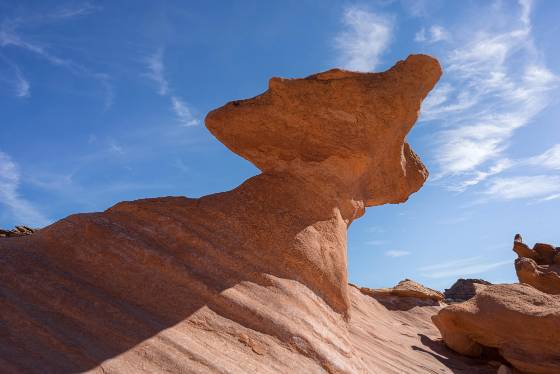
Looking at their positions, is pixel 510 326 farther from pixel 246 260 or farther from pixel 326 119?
pixel 246 260

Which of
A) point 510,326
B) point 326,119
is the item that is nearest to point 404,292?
point 510,326

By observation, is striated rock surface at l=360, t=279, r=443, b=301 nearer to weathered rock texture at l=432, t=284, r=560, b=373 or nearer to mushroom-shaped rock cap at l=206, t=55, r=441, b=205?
weathered rock texture at l=432, t=284, r=560, b=373

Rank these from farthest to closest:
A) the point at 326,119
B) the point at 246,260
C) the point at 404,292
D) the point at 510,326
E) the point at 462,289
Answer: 1. the point at 462,289
2. the point at 404,292
3. the point at 510,326
4. the point at 326,119
5. the point at 246,260

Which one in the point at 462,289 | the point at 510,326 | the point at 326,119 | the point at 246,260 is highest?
the point at 462,289

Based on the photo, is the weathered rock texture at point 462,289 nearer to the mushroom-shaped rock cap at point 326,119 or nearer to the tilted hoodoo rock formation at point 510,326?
the tilted hoodoo rock formation at point 510,326

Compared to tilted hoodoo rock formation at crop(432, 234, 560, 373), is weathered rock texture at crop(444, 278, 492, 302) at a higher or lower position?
higher

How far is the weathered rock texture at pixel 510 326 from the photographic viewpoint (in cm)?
615

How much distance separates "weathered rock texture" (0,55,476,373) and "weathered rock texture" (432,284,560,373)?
3.76 ft

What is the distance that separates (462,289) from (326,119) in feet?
54.9

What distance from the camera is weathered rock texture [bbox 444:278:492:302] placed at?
18531 millimetres

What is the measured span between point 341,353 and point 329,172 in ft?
6.72

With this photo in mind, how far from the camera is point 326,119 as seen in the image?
4.94 m

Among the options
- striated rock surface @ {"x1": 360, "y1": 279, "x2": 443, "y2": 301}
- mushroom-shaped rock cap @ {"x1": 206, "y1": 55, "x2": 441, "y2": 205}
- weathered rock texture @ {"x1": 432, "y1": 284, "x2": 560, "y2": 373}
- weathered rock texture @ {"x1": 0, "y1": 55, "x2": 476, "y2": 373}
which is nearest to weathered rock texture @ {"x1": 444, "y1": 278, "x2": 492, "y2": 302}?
striated rock surface @ {"x1": 360, "y1": 279, "x2": 443, "y2": 301}

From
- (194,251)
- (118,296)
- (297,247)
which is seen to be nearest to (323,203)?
(297,247)
